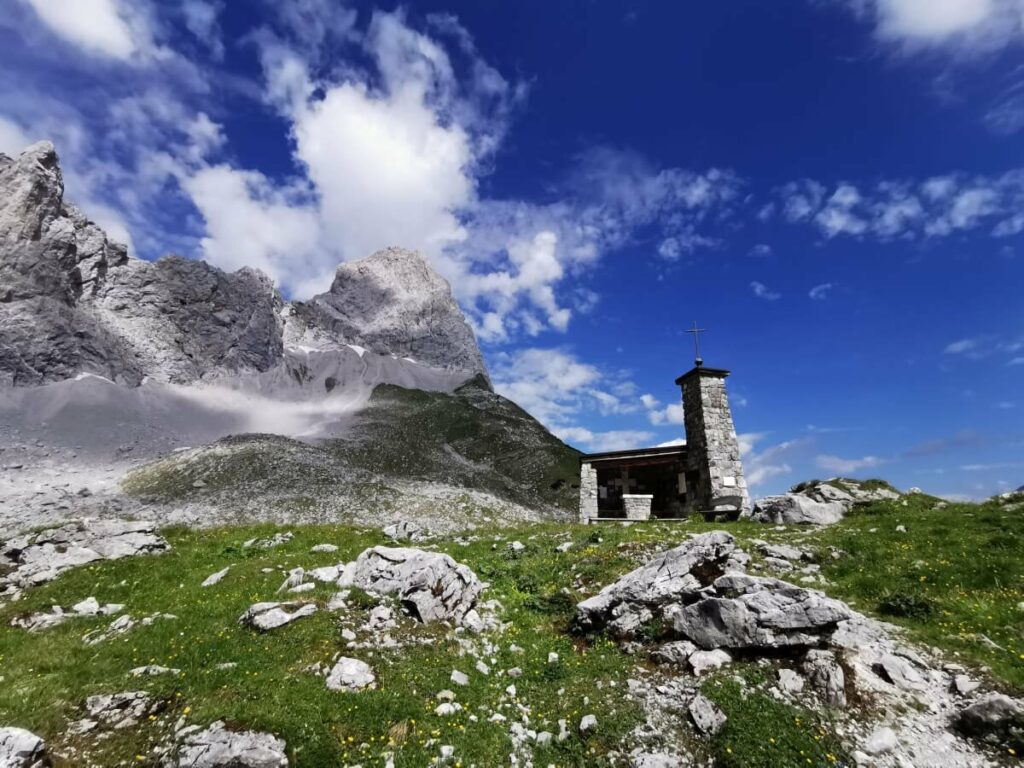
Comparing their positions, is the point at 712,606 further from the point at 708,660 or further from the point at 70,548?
the point at 70,548

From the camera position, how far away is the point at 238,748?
818 cm

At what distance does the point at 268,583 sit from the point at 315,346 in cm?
18572

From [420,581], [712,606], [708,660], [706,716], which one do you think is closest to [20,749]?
[420,581]

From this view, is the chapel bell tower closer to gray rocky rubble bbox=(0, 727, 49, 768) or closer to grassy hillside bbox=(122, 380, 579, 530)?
gray rocky rubble bbox=(0, 727, 49, 768)

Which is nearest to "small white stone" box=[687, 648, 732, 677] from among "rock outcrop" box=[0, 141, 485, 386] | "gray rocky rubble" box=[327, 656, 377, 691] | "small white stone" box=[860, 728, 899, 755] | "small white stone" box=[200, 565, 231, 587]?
"small white stone" box=[860, 728, 899, 755]

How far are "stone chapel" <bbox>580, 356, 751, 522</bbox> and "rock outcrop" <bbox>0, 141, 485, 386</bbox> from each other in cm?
14262

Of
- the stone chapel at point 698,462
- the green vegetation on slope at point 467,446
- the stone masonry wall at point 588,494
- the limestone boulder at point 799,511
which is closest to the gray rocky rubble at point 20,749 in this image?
the limestone boulder at point 799,511

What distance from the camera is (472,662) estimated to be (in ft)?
39.7

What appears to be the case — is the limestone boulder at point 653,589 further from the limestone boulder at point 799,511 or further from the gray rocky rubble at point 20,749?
the limestone boulder at point 799,511

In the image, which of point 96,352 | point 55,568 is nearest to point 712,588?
point 55,568

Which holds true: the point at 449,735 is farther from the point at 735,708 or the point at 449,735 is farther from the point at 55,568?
the point at 55,568

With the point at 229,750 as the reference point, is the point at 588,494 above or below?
above

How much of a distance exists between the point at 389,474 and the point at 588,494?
67.1 metres

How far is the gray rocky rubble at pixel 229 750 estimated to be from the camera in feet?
26.1
